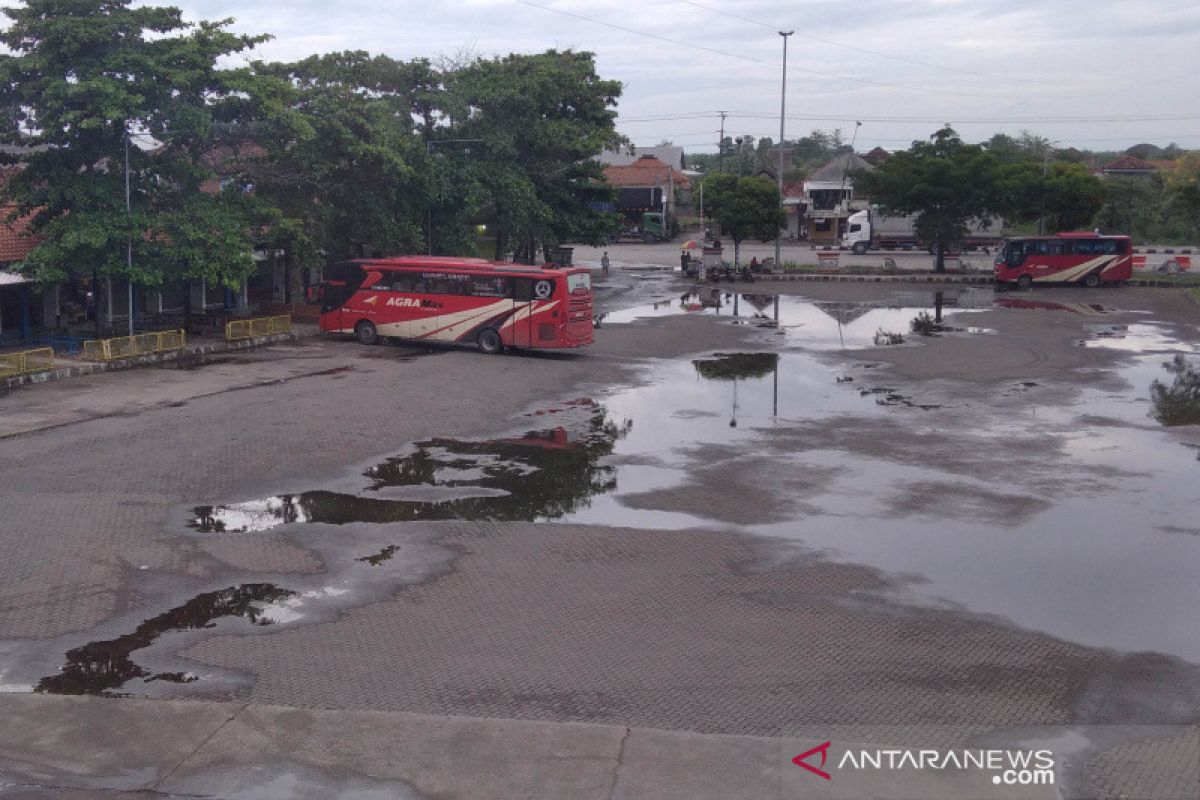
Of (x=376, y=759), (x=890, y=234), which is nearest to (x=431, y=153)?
(x=376, y=759)

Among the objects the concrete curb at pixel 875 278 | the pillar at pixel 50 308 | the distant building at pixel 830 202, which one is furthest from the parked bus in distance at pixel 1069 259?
the pillar at pixel 50 308

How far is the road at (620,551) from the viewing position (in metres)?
10.4

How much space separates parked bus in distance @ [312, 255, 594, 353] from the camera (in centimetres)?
3178

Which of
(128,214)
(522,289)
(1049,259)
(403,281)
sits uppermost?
(128,214)

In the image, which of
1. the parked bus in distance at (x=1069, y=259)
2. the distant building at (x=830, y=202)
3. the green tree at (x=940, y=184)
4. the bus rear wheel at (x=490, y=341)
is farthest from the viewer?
the distant building at (x=830, y=202)

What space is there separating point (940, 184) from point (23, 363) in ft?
144

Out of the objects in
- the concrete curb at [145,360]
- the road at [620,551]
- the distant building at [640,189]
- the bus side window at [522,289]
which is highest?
the distant building at [640,189]

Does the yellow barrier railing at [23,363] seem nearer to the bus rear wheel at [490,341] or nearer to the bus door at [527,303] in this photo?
the bus rear wheel at [490,341]

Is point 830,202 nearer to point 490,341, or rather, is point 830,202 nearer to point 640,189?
point 640,189

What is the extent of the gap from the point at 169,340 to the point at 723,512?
20256 millimetres

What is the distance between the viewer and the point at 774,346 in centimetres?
3447

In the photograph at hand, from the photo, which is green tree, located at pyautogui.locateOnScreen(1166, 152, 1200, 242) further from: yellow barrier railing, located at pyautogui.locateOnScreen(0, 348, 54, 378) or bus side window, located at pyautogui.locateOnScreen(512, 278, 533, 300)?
yellow barrier railing, located at pyautogui.locateOnScreen(0, 348, 54, 378)

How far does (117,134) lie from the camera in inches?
1152

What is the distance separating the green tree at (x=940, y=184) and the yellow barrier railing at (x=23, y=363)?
137ft
